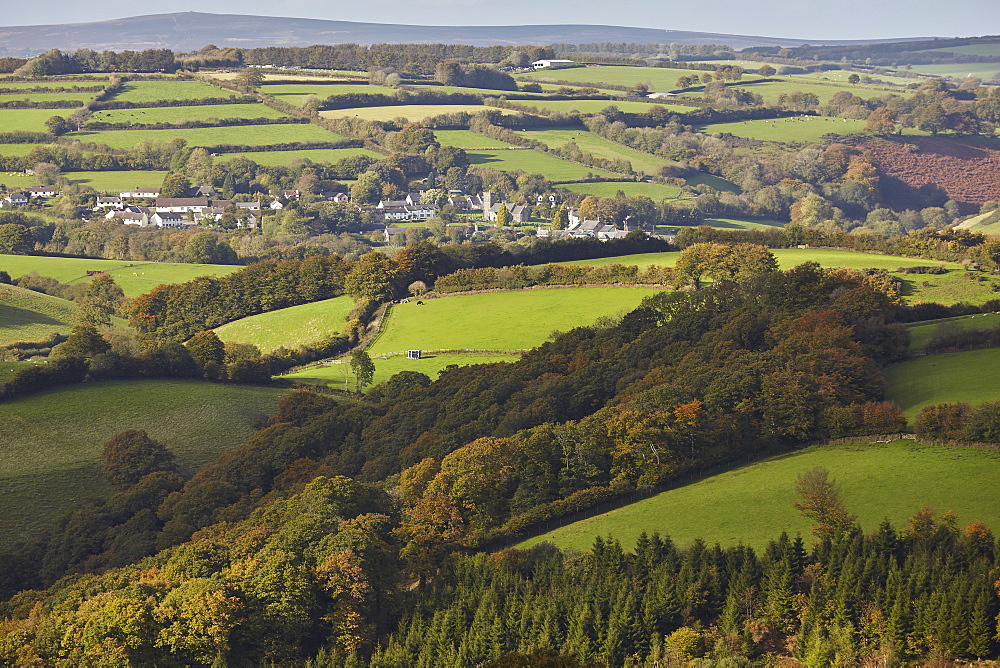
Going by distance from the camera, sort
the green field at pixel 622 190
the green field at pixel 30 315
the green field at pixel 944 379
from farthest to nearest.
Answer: the green field at pixel 622 190, the green field at pixel 30 315, the green field at pixel 944 379

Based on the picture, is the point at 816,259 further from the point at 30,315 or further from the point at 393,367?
the point at 30,315

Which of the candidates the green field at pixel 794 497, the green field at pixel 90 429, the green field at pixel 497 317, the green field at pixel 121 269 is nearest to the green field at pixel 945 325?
the green field at pixel 794 497

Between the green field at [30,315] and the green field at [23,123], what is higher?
the green field at [23,123]

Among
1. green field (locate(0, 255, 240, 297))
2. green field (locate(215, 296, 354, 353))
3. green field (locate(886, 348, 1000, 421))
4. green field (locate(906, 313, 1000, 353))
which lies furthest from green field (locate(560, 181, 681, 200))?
green field (locate(886, 348, 1000, 421))

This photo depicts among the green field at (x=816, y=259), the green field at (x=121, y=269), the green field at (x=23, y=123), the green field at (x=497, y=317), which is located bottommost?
the green field at (x=121, y=269)

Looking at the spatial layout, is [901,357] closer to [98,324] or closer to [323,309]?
[323,309]

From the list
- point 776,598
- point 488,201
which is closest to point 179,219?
point 488,201

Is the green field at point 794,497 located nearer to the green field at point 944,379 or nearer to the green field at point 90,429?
the green field at point 944,379
